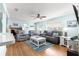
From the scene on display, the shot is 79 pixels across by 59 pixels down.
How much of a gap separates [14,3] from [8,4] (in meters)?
0.10

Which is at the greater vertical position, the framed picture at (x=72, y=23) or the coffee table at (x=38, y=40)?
the framed picture at (x=72, y=23)

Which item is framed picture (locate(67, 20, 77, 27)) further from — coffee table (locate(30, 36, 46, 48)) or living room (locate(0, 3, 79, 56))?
coffee table (locate(30, 36, 46, 48))

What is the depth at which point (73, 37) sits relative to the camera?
1.65m

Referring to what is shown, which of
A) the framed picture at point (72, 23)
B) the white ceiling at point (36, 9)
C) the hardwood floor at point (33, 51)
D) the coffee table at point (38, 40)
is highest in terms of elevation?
the white ceiling at point (36, 9)

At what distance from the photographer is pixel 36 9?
1.65 meters

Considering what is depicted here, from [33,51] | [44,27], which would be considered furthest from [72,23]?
[33,51]

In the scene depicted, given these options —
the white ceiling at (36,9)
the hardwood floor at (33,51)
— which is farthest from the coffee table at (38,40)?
the white ceiling at (36,9)

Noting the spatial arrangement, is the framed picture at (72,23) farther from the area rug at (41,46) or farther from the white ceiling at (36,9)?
the area rug at (41,46)

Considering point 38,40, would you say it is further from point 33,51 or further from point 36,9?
point 36,9

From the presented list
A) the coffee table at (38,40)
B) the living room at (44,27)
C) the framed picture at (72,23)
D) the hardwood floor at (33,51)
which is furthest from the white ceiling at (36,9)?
the hardwood floor at (33,51)

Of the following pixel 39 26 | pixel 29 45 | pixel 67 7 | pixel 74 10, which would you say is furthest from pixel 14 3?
pixel 74 10

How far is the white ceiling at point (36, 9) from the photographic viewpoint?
162 cm

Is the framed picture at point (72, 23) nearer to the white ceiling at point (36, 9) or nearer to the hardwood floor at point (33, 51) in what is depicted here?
the white ceiling at point (36, 9)

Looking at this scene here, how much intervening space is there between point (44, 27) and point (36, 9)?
0.36 metres
